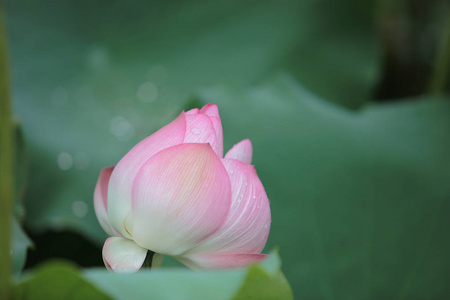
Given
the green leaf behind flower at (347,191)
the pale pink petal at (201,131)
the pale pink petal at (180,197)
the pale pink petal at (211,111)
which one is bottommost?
the green leaf behind flower at (347,191)

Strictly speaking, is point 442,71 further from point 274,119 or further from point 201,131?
point 201,131

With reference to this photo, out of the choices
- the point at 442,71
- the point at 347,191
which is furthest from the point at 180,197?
the point at 442,71

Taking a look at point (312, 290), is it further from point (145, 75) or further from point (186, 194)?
point (145, 75)

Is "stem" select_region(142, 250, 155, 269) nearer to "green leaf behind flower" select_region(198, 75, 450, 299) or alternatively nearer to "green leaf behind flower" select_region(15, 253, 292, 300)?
"green leaf behind flower" select_region(15, 253, 292, 300)

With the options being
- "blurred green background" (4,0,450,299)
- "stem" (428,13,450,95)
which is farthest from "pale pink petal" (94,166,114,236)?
"stem" (428,13,450,95)

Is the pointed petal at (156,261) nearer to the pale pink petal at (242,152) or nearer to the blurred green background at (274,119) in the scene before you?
the pale pink petal at (242,152)

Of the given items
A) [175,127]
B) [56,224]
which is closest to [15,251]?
[175,127]

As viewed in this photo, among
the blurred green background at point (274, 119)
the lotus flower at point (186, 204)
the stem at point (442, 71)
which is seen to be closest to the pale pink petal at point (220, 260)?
the lotus flower at point (186, 204)
